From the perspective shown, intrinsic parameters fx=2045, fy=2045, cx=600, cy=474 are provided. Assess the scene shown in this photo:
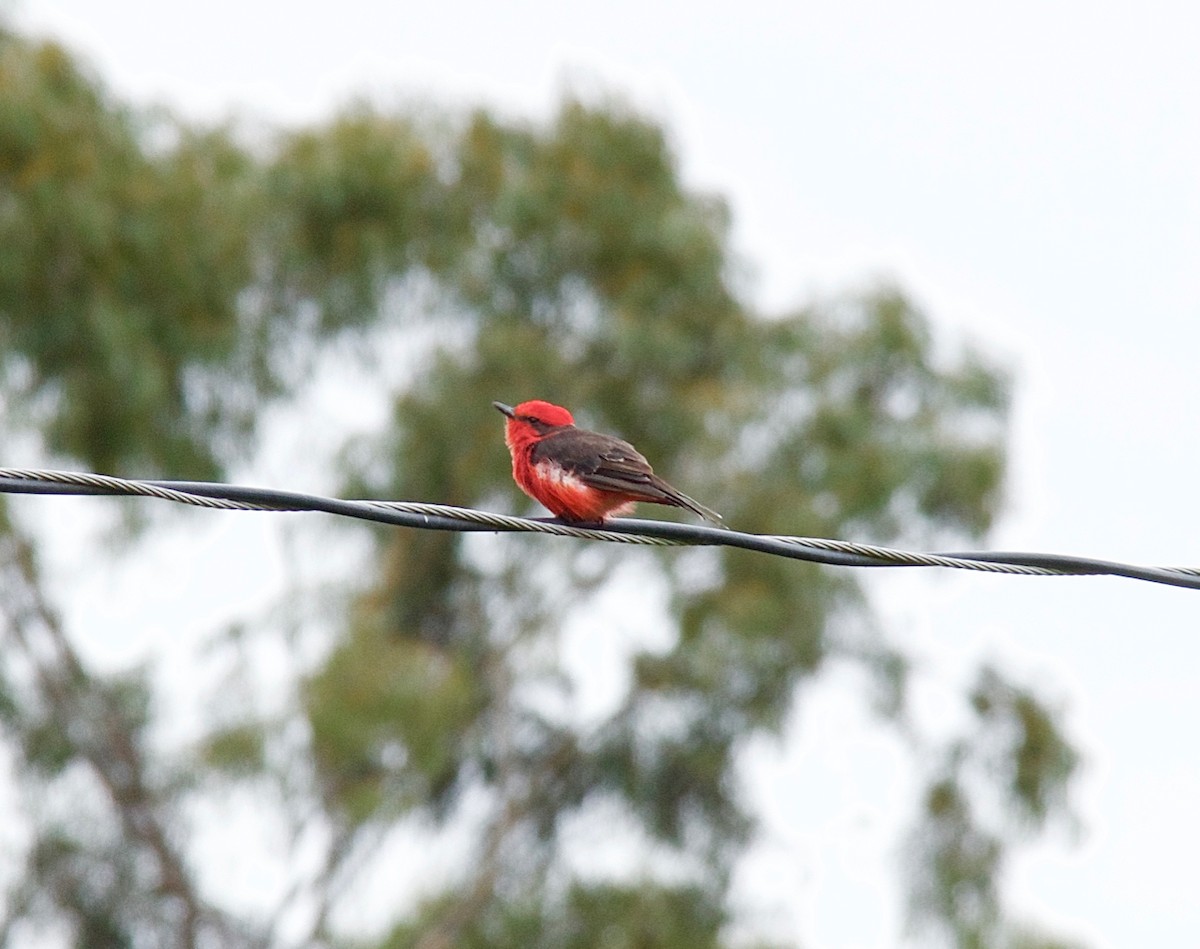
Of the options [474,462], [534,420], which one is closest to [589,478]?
[534,420]

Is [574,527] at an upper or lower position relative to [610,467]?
lower

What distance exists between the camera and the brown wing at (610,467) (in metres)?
7.21

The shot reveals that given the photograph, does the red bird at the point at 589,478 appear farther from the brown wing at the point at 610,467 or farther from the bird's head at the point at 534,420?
the bird's head at the point at 534,420

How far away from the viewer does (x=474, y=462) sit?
68.5 ft

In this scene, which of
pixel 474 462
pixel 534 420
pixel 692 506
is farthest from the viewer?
pixel 474 462

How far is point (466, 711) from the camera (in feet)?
69.5

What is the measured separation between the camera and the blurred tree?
18516 millimetres

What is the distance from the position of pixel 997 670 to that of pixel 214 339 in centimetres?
Result: 863

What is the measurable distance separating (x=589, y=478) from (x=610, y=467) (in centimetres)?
9

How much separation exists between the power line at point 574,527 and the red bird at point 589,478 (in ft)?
4.76

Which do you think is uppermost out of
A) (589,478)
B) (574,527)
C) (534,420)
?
(534,420)

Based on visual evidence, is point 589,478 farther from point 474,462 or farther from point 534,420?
point 474,462

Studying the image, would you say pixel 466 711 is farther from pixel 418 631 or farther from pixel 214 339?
pixel 214 339

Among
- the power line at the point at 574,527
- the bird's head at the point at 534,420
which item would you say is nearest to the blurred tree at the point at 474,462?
the bird's head at the point at 534,420
